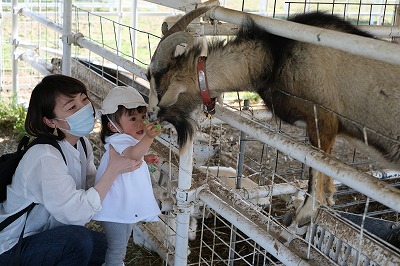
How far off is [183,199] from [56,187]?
0.69 meters

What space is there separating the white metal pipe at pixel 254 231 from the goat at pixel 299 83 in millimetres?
363

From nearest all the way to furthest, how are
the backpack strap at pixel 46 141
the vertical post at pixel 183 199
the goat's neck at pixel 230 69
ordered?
the backpack strap at pixel 46 141, the vertical post at pixel 183 199, the goat's neck at pixel 230 69

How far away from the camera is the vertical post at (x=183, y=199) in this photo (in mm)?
3090

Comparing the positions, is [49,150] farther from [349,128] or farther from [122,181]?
[349,128]

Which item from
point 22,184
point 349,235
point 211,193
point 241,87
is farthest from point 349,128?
point 22,184

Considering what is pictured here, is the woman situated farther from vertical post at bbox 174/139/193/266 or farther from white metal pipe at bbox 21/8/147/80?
white metal pipe at bbox 21/8/147/80

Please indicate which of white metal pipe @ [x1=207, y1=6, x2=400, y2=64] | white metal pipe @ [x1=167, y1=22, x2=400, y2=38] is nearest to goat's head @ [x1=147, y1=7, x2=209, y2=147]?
white metal pipe @ [x1=167, y1=22, x2=400, y2=38]

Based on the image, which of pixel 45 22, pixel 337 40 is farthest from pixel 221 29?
pixel 45 22

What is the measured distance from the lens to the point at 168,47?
3088 millimetres

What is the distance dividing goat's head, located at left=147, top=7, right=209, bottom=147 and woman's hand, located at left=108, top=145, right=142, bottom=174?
313 millimetres

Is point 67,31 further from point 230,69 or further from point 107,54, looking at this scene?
point 230,69

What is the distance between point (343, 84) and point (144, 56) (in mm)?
7758

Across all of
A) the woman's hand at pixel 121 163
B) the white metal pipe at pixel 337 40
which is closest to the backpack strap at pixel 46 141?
the woman's hand at pixel 121 163

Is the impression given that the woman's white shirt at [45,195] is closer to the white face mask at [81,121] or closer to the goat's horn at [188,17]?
the white face mask at [81,121]
